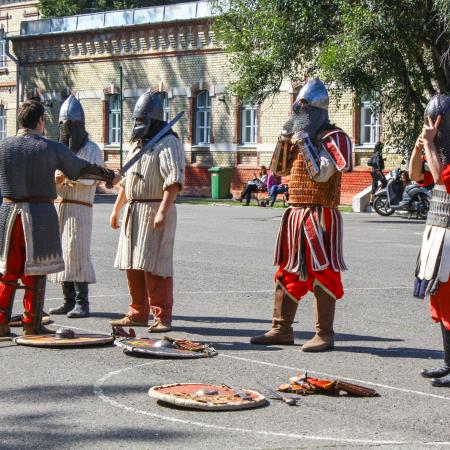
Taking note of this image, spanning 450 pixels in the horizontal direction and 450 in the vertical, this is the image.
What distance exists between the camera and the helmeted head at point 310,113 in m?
9.48

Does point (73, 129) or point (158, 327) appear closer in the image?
point (158, 327)

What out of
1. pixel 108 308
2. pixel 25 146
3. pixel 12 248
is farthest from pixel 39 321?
pixel 108 308

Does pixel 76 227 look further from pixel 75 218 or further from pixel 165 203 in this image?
pixel 165 203

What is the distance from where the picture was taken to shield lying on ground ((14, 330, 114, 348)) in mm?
9227

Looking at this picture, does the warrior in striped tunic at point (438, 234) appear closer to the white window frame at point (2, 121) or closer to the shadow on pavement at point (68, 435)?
the shadow on pavement at point (68, 435)

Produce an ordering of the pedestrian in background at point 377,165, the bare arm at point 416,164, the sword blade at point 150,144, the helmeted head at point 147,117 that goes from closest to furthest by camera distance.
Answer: the bare arm at point 416,164 < the sword blade at point 150,144 < the helmeted head at point 147,117 < the pedestrian in background at point 377,165

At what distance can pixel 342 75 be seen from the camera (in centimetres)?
2752

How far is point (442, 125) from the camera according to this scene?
814 centimetres

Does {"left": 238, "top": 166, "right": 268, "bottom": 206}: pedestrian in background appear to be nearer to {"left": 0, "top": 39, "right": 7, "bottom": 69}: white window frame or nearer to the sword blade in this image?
{"left": 0, "top": 39, "right": 7, "bottom": 69}: white window frame

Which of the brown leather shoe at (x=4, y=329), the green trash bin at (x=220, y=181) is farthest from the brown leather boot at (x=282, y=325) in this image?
the green trash bin at (x=220, y=181)

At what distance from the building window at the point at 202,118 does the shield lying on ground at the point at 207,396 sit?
121ft

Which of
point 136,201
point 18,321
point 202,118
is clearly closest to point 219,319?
point 136,201

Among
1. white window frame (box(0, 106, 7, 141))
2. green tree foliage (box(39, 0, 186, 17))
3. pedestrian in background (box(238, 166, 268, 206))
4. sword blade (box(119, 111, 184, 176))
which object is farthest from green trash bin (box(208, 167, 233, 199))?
sword blade (box(119, 111, 184, 176))

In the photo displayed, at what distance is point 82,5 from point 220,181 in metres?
19.0
